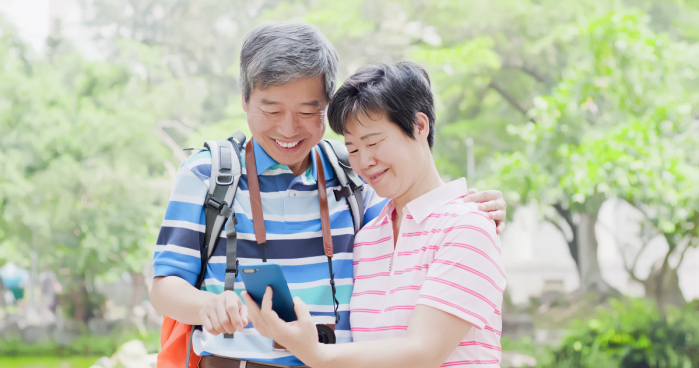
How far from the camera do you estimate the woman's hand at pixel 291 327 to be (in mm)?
1091

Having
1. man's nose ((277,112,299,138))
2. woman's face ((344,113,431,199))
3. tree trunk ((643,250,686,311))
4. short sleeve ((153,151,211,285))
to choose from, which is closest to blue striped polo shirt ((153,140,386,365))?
short sleeve ((153,151,211,285))

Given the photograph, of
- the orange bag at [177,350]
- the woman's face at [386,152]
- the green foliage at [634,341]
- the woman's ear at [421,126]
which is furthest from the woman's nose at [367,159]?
Result: the green foliage at [634,341]

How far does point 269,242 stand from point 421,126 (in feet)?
1.59

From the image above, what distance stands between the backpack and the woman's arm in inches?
14.2

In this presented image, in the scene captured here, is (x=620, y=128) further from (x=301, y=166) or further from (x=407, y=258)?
(x=407, y=258)

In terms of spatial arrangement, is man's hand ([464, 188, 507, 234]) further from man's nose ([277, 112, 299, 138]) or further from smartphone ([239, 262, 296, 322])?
smartphone ([239, 262, 296, 322])

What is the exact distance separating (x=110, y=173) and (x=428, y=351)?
811 centimetres

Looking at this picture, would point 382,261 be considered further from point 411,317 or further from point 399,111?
point 399,111

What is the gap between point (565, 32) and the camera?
7320mm

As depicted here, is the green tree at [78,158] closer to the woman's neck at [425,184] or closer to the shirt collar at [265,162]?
the shirt collar at [265,162]

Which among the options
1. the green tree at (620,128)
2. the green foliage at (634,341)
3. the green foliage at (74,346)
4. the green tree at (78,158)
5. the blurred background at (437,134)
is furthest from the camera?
the green foliage at (74,346)

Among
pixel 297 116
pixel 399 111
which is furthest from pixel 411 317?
pixel 297 116

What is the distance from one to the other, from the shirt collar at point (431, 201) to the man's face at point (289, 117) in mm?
321

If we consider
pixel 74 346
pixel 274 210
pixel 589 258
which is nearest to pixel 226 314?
pixel 274 210
